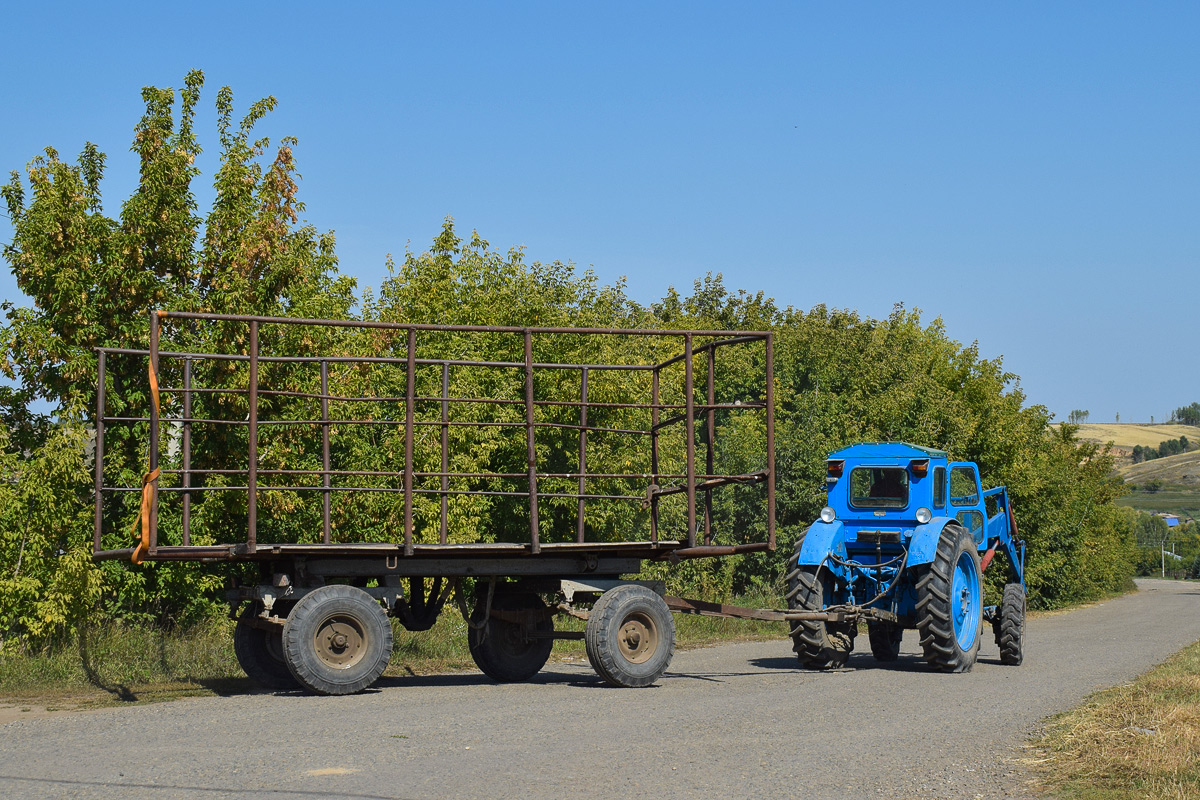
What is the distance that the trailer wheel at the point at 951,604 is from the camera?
1427 cm

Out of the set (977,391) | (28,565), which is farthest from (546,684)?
(977,391)

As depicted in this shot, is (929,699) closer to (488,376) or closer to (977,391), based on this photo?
(488,376)

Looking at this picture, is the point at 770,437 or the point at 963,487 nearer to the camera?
the point at 770,437

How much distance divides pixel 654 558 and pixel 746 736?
3904mm

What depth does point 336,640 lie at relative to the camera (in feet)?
37.3

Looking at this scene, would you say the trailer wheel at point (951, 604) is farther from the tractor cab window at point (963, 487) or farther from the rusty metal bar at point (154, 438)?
the rusty metal bar at point (154, 438)

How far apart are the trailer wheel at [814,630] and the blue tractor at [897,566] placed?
1 centimetres

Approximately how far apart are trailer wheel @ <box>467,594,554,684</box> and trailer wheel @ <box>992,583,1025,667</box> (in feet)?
20.6

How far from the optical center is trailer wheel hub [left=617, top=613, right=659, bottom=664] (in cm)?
1255

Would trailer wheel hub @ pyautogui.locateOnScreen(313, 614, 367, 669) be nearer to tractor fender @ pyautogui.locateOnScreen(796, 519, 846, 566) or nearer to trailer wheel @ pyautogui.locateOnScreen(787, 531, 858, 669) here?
trailer wheel @ pyautogui.locateOnScreen(787, 531, 858, 669)

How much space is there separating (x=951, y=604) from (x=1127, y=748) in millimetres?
5878

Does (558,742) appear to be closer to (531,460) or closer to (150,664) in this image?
(531,460)

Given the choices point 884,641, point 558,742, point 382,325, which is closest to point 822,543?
point 884,641

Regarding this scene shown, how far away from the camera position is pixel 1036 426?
129 feet
